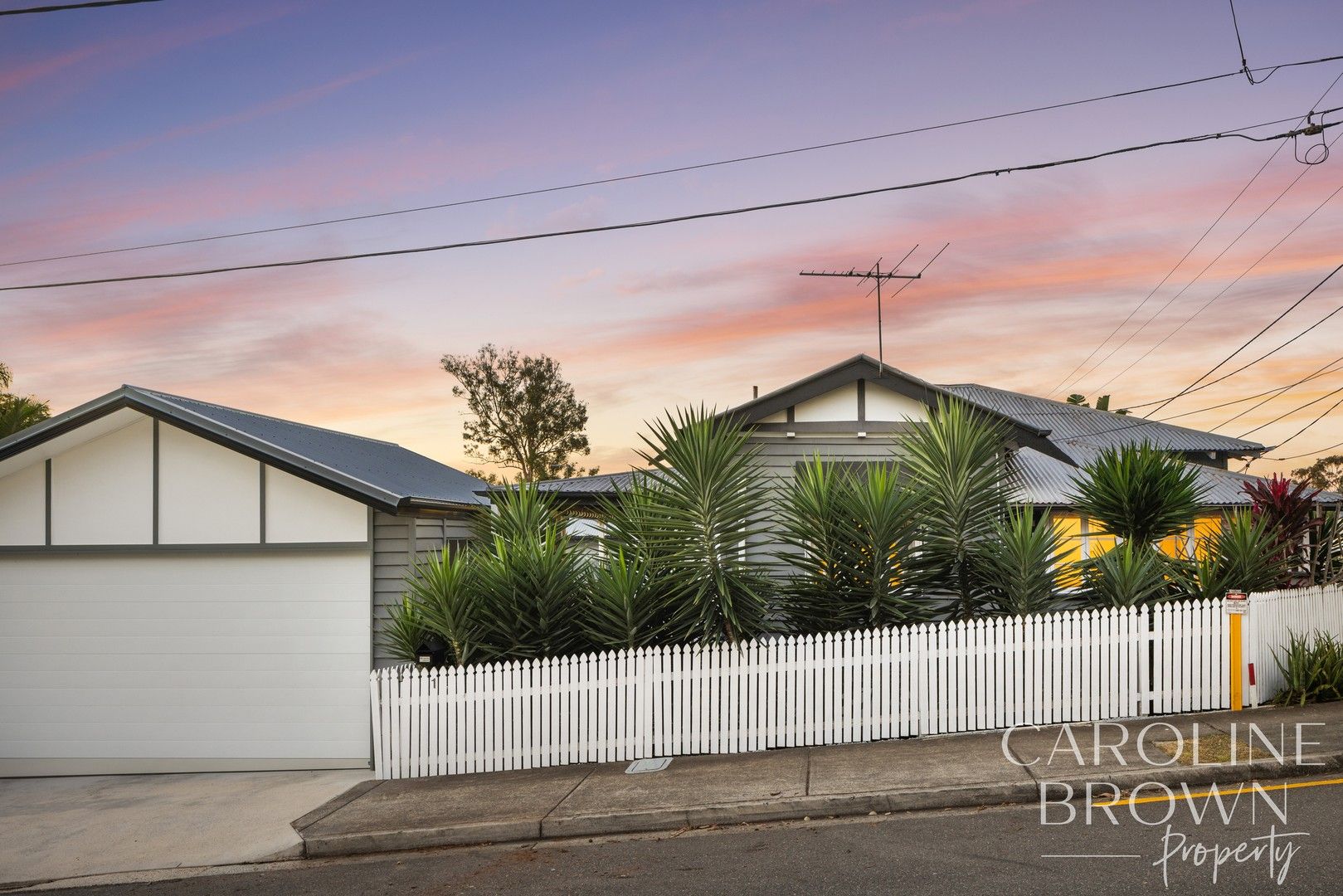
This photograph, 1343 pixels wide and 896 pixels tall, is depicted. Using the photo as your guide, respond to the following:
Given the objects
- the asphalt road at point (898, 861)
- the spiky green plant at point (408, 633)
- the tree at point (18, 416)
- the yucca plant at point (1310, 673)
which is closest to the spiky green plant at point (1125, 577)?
the yucca plant at point (1310, 673)

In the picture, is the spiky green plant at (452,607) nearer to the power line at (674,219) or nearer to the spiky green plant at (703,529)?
the spiky green plant at (703,529)

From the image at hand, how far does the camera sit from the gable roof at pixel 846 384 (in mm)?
14656

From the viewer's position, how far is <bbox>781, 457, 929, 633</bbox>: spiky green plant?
39.2 feet

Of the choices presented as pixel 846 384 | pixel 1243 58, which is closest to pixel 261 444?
pixel 846 384

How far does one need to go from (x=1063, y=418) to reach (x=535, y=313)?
18.7 metres

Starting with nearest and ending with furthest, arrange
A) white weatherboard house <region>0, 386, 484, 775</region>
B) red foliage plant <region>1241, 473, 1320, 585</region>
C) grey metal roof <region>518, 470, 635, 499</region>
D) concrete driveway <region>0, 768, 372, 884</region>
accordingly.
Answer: concrete driveway <region>0, 768, 372, 884</region>, white weatherboard house <region>0, 386, 484, 775</region>, red foliage plant <region>1241, 473, 1320, 585</region>, grey metal roof <region>518, 470, 635, 499</region>

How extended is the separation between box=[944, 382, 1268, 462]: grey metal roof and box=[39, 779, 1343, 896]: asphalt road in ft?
68.6

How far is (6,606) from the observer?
1334 cm

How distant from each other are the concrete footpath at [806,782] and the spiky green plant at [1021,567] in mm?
1674

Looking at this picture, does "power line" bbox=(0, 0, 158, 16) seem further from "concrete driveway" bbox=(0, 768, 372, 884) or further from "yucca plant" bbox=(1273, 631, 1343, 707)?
"yucca plant" bbox=(1273, 631, 1343, 707)

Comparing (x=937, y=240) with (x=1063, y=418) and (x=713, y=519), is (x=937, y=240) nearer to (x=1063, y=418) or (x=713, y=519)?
(x=713, y=519)

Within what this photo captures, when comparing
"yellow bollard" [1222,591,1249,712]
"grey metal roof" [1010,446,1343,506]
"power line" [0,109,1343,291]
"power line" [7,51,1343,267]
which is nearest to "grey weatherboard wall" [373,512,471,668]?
"power line" [0,109,1343,291]

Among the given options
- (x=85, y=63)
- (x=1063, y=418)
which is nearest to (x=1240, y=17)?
(x=85, y=63)

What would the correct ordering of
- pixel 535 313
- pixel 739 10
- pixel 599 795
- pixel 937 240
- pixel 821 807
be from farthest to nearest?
pixel 535 313 < pixel 937 240 < pixel 739 10 < pixel 599 795 < pixel 821 807
